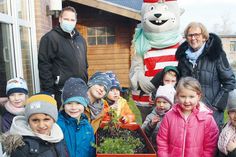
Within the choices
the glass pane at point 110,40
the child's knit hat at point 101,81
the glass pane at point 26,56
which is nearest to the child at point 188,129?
the child's knit hat at point 101,81

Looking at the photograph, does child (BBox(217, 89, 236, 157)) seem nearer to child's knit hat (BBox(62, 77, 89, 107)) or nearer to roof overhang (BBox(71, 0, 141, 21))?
child's knit hat (BBox(62, 77, 89, 107))

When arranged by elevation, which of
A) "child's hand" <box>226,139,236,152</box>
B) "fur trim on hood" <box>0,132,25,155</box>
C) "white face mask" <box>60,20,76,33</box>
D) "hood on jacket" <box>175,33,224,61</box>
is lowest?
"child's hand" <box>226,139,236,152</box>

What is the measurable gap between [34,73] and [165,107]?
2191mm

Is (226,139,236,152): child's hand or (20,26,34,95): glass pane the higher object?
(20,26,34,95): glass pane

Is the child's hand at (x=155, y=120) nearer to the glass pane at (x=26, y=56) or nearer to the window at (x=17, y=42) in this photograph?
the window at (x=17, y=42)

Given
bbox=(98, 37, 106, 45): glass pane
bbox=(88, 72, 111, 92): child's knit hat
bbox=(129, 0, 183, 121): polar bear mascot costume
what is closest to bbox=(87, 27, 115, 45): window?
bbox=(98, 37, 106, 45): glass pane

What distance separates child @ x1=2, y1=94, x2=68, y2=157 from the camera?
1.66m

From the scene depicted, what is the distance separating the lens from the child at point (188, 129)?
209 centimetres

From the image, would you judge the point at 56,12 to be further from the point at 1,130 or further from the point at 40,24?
the point at 1,130

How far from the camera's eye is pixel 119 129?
2043 millimetres

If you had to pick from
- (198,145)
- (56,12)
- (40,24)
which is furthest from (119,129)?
(56,12)

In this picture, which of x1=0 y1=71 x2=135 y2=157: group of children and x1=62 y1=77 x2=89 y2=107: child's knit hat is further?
x1=62 y1=77 x2=89 y2=107: child's knit hat

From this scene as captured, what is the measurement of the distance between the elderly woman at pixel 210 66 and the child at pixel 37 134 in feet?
4.47

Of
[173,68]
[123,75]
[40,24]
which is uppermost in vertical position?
[40,24]
